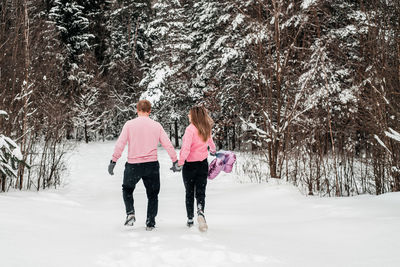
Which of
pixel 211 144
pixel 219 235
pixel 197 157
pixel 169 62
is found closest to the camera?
pixel 219 235

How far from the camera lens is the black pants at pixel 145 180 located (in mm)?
4828

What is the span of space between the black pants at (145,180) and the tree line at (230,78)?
389 cm

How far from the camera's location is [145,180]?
194 inches

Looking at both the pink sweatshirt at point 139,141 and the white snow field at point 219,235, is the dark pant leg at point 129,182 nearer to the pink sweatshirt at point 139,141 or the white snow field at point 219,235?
the pink sweatshirt at point 139,141

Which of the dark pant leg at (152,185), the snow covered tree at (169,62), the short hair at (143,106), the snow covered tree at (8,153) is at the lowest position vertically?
the dark pant leg at (152,185)

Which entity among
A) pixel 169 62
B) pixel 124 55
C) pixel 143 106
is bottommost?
pixel 143 106

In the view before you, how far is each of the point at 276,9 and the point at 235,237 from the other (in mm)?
7304

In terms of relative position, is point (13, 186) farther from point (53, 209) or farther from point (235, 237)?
point (235, 237)

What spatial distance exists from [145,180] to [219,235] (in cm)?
134

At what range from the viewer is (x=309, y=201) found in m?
7.35

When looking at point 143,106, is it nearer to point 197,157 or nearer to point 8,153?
point 197,157

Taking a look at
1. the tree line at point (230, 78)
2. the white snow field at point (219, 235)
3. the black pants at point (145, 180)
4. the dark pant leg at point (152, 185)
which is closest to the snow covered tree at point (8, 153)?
the white snow field at point (219, 235)

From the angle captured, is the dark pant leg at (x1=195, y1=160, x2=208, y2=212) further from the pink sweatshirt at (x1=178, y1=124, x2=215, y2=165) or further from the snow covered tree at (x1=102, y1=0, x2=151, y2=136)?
the snow covered tree at (x1=102, y1=0, x2=151, y2=136)

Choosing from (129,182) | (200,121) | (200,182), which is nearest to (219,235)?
(200,182)
